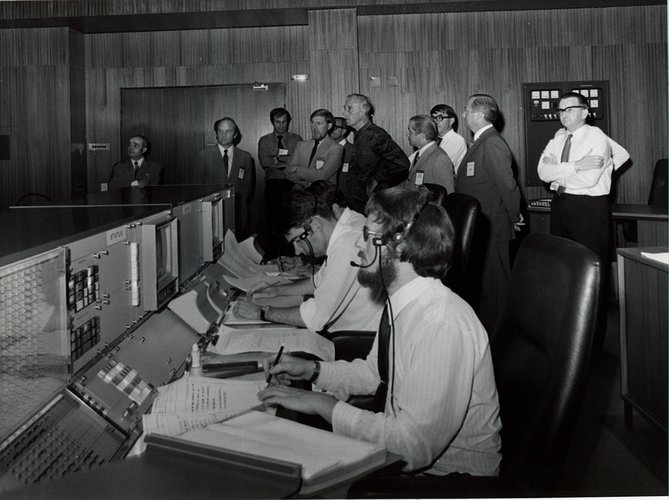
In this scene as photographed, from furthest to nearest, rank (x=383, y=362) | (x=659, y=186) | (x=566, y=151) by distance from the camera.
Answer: (x=659, y=186)
(x=566, y=151)
(x=383, y=362)

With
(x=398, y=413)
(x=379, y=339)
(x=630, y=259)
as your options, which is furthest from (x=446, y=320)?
(x=630, y=259)

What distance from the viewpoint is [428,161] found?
4.55 metres

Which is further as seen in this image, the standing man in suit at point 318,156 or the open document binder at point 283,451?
the standing man in suit at point 318,156

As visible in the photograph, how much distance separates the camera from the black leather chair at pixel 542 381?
3.57 ft

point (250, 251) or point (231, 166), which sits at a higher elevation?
point (231, 166)

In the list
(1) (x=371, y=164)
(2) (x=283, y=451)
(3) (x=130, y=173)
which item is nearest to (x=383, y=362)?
(2) (x=283, y=451)

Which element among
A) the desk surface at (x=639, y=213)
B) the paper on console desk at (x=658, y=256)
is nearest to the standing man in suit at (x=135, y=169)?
A: the desk surface at (x=639, y=213)

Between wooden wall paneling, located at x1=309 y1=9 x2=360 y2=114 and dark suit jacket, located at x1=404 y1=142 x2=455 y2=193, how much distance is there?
5.25 ft

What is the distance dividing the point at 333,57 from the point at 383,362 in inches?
190

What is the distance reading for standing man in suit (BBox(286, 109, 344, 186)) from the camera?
5.15 meters

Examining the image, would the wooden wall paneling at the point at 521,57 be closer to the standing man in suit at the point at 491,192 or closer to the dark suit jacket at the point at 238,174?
the dark suit jacket at the point at 238,174

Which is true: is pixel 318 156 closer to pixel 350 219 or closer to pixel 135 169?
pixel 135 169

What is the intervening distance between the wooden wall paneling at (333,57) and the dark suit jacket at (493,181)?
2011 millimetres

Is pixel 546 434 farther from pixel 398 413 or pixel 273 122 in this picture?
pixel 273 122
